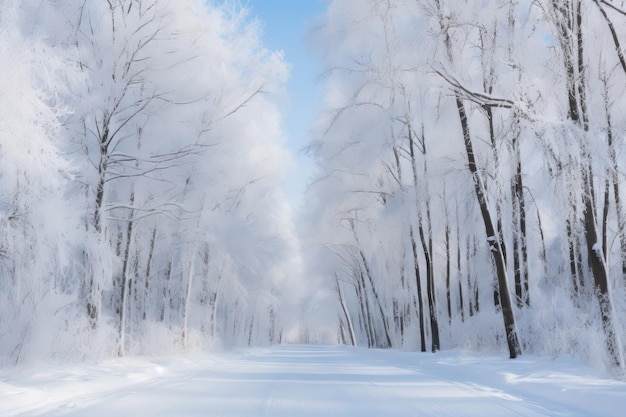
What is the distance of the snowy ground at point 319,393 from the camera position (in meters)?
6.36

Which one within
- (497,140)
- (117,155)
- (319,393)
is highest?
(117,155)

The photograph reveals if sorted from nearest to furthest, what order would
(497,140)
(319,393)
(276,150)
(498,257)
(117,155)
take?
(319,393) < (497,140) < (117,155) < (498,257) < (276,150)

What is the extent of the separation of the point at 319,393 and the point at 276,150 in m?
19.9

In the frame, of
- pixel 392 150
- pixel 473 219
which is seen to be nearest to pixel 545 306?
pixel 473 219

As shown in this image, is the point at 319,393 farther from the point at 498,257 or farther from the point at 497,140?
the point at 498,257

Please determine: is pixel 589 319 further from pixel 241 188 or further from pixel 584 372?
pixel 241 188

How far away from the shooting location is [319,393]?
827 cm

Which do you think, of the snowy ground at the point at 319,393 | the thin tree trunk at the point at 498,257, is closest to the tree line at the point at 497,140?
the thin tree trunk at the point at 498,257

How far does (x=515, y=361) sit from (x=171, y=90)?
1051 centimetres

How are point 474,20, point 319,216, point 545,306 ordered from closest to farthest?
point 474,20 → point 545,306 → point 319,216

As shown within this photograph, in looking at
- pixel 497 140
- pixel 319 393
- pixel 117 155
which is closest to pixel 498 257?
pixel 497 140

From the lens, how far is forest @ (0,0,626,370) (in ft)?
29.3

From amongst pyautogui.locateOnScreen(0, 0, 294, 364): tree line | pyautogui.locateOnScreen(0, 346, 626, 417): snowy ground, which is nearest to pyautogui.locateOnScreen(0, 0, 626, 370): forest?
pyautogui.locateOnScreen(0, 0, 294, 364): tree line

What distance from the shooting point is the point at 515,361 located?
12.6 m
